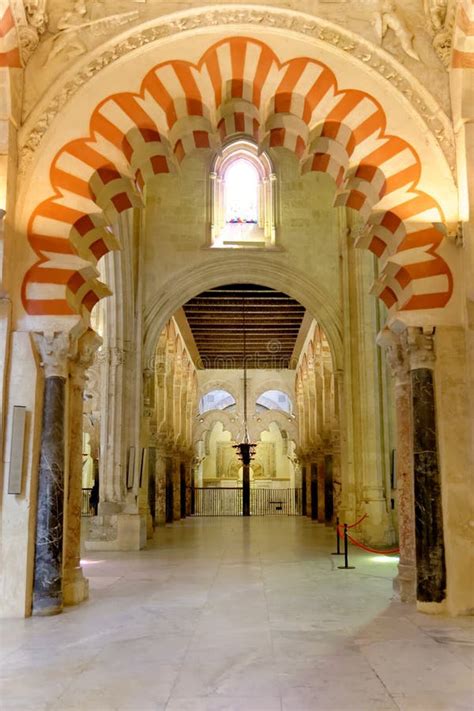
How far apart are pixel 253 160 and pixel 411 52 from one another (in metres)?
8.02

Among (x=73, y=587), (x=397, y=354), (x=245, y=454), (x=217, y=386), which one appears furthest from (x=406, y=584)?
(x=217, y=386)

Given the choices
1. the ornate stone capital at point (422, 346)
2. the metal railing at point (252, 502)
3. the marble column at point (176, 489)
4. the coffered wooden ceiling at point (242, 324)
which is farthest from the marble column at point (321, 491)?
the ornate stone capital at point (422, 346)

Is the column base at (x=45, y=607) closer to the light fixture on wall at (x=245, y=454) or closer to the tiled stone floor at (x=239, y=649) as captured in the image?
the tiled stone floor at (x=239, y=649)

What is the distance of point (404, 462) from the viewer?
6.67 metres

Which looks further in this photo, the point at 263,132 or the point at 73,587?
the point at 263,132

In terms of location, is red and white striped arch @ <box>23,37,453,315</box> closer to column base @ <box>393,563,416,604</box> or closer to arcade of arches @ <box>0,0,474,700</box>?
arcade of arches @ <box>0,0,474,700</box>

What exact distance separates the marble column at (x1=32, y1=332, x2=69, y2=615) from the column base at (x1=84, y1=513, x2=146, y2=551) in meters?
5.55

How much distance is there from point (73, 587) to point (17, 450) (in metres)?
1.37

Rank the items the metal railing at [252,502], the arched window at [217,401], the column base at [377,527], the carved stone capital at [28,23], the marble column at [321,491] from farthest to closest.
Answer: the arched window at [217,401] < the metal railing at [252,502] < the marble column at [321,491] < the column base at [377,527] < the carved stone capital at [28,23]

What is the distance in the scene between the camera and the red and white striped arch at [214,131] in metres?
6.10

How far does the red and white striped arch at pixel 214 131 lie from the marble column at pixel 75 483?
434mm

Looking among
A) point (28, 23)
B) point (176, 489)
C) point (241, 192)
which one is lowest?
point (176, 489)

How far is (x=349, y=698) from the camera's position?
3539mm

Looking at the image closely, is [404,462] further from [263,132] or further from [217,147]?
[217,147]
